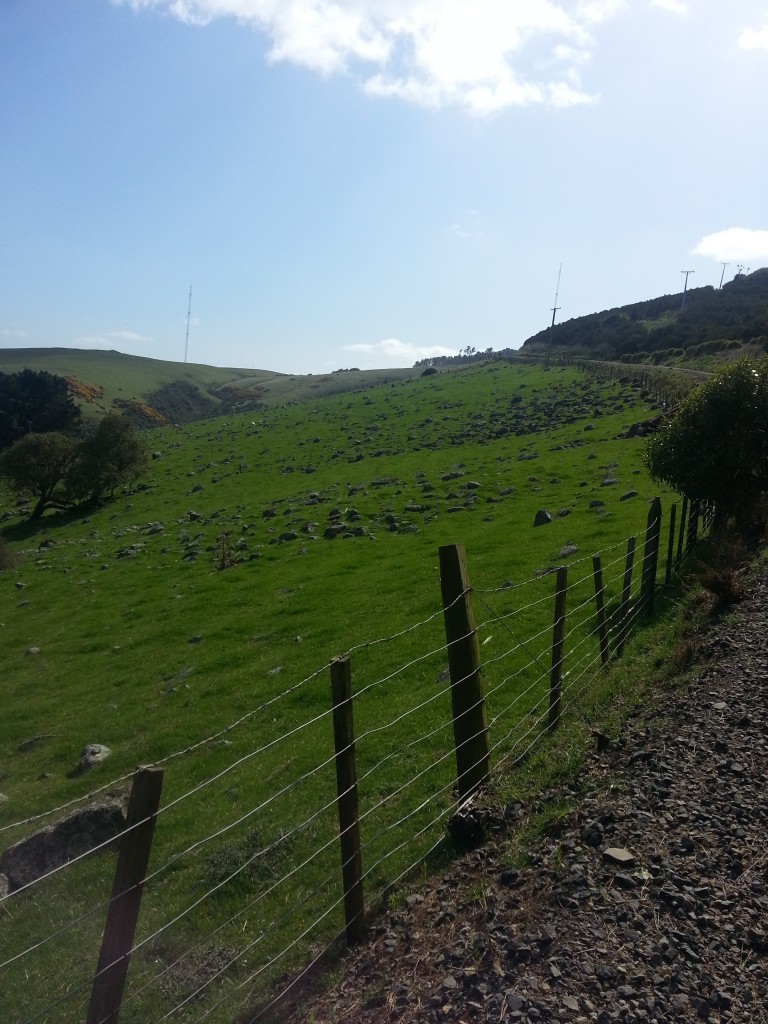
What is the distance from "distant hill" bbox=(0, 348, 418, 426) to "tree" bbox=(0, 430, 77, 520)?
192ft

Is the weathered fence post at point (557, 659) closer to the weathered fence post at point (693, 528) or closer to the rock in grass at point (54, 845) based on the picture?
the rock in grass at point (54, 845)

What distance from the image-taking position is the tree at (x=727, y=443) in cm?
1772

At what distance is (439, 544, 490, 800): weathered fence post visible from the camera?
7301 mm

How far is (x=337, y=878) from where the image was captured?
8539mm

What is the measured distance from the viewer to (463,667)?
24.3 feet

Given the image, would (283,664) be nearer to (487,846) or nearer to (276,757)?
(276,757)

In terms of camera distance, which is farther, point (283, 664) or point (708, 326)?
point (708, 326)

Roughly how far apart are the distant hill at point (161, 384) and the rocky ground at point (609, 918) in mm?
112276

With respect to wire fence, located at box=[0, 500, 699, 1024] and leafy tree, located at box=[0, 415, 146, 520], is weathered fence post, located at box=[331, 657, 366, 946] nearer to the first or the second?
wire fence, located at box=[0, 500, 699, 1024]

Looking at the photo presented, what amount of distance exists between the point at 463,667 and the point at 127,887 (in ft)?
12.6

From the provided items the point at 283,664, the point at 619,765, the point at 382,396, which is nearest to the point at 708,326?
the point at 382,396

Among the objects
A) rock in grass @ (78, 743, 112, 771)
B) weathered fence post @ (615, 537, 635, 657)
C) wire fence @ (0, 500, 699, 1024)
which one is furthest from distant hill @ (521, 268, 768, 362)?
rock in grass @ (78, 743, 112, 771)

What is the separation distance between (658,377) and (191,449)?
43596 millimetres

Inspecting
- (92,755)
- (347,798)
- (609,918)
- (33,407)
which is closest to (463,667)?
(347,798)
